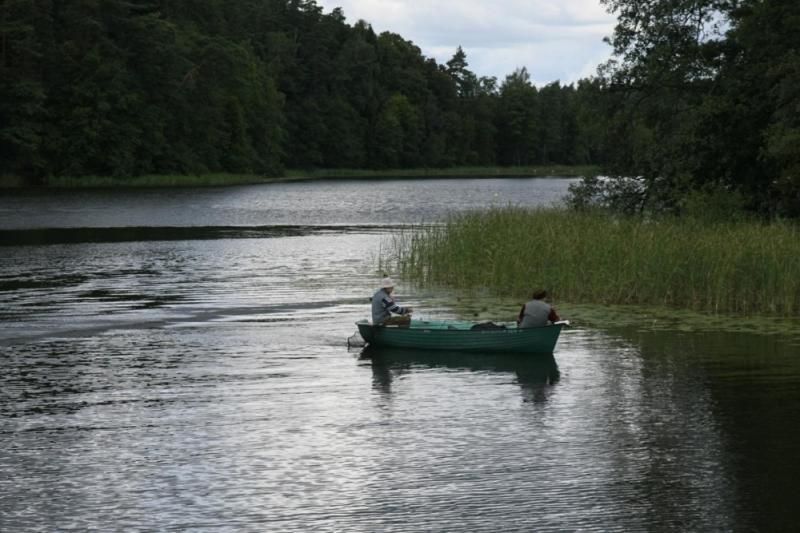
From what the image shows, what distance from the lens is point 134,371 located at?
24.6 metres

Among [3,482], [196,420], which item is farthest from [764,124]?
[3,482]

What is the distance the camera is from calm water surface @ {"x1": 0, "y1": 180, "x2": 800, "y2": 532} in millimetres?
15312

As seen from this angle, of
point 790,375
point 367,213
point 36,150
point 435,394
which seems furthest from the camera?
point 36,150

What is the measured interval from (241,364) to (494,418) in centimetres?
688

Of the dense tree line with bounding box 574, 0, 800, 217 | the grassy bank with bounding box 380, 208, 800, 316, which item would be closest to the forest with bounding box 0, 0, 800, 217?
the dense tree line with bounding box 574, 0, 800, 217

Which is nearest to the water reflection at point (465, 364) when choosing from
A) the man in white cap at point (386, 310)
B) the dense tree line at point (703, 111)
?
the man in white cap at point (386, 310)

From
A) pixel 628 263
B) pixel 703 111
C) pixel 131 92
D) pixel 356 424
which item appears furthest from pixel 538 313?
pixel 131 92

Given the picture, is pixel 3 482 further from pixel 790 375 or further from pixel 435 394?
pixel 790 375

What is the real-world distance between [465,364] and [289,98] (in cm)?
17146

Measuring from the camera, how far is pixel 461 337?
1037 inches

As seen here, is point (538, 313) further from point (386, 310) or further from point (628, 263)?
point (628, 263)

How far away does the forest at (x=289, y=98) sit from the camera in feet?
149

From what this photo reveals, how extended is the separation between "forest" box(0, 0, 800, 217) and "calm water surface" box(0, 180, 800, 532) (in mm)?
15329

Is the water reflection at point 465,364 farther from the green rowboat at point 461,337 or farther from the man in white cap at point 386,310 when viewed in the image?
the man in white cap at point 386,310
